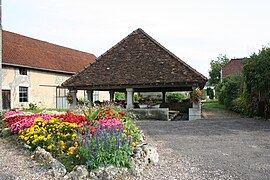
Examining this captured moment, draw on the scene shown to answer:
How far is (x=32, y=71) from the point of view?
22.8 metres

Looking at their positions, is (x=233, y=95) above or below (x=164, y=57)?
below

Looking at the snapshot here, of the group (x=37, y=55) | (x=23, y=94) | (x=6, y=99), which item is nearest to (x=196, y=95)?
(x=6, y=99)

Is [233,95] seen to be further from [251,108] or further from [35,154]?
[35,154]

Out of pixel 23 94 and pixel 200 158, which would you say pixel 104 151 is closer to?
pixel 200 158

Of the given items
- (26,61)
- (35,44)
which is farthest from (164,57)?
(35,44)

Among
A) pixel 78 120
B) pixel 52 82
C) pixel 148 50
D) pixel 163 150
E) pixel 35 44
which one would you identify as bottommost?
pixel 163 150

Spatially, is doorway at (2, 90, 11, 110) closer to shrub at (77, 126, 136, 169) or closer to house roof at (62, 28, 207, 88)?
house roof at (62, 28, 207, 88)

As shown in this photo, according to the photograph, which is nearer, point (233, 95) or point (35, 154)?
point (35, 154)

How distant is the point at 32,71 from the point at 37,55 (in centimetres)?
262

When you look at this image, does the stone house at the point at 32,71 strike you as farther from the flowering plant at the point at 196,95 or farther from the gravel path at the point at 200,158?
the gravel path at the point at 200,158

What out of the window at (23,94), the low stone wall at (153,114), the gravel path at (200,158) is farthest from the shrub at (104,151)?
the window at (23,94)

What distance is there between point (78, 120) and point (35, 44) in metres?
22.5

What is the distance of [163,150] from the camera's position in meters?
6.14

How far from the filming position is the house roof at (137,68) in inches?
521
